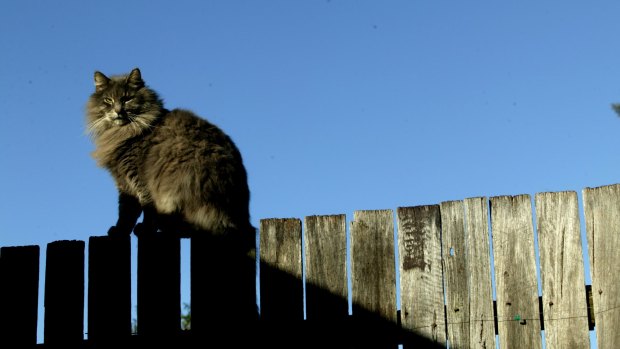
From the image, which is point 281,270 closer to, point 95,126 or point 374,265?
point 374,265

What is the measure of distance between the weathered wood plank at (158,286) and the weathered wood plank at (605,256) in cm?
199

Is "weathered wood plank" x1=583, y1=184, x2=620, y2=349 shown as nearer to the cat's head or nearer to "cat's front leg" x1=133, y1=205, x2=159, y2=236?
"cat's front leg" x1=133, y1=205, x2=159, y2=236

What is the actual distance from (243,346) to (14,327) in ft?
3.80

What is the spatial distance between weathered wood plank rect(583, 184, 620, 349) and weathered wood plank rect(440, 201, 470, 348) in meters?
0.57

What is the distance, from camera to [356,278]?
346 cm

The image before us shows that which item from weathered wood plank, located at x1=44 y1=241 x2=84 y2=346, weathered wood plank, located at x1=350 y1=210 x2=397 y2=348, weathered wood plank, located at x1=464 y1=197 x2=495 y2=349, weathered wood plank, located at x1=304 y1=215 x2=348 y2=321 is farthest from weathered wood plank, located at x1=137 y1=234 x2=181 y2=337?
weathered wood plank, located at x1=464 y1=197 x2=495 y2=349

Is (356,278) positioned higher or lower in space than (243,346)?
higher

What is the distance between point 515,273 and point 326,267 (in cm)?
88

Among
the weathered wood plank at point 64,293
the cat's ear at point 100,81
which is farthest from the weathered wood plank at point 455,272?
the cat's ear at point 100,81

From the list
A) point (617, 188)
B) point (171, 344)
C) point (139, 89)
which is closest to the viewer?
point (617, 188)

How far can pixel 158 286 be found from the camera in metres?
3.61

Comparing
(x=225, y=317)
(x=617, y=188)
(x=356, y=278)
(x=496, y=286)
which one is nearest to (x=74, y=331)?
(x=225, y=317)

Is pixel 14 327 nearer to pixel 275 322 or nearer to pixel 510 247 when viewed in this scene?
pixel 275 322

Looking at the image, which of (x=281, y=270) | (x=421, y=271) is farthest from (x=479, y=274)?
(x=281, y=270)
